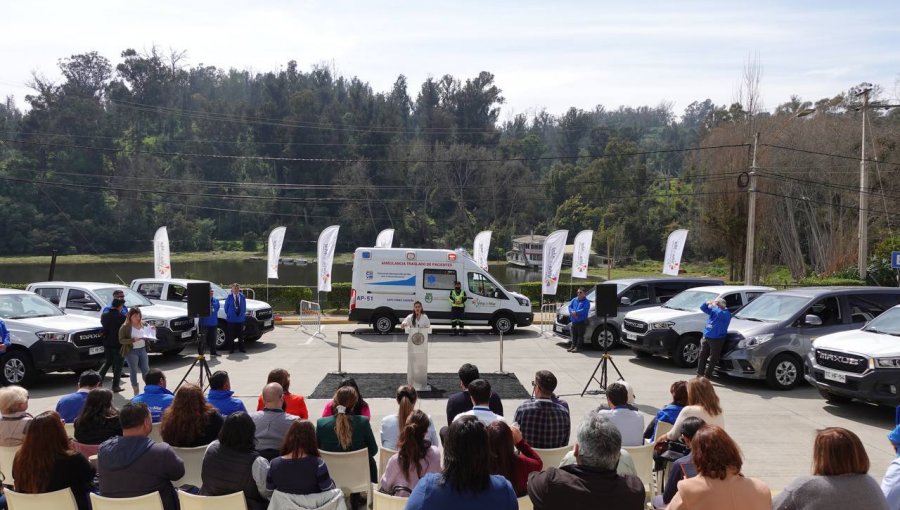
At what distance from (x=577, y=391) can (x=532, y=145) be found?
106 m

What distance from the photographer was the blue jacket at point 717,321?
44.4 feet

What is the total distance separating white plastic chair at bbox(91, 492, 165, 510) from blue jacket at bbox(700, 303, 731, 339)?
10945mm

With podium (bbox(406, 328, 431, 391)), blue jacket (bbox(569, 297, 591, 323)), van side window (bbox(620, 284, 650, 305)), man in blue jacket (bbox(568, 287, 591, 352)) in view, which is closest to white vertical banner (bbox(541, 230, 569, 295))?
van side window (bbox(620, 284, 650, 305))

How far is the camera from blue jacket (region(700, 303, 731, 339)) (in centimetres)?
1355

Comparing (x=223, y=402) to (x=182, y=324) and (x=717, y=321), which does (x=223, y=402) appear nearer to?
(x=717, y=321)

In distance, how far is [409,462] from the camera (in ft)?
17.3

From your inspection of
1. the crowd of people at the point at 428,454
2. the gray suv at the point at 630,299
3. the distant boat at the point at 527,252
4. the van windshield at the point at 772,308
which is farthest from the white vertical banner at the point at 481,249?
the distant boat at the point at 527,252

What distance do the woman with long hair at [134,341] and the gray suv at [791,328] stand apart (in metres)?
10.8

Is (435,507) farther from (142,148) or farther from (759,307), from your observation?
(142,148)

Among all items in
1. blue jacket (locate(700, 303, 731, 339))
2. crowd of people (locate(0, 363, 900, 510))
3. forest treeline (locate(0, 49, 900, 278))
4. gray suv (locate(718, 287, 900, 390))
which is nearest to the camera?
crowd of people (locate(0, 363, 900, 510))

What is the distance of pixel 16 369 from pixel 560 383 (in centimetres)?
1013

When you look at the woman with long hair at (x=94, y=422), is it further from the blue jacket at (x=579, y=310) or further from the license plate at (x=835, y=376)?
the blue jacket at (x=579, y=310)

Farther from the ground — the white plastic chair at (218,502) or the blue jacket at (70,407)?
the white plastic chair at (218,502)

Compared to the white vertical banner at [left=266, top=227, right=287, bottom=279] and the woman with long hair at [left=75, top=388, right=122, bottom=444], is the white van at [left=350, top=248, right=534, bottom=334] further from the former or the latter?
the woman with long hair at [left=75, top=388, right=122, bottom=444]
